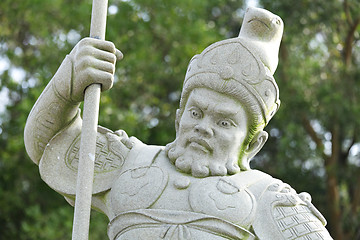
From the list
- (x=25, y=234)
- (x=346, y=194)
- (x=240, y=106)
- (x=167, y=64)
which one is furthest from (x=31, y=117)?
(x=346, y=194)

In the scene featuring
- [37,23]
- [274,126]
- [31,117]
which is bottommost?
[274,126]

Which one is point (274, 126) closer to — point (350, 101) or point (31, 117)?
point (350, 101)

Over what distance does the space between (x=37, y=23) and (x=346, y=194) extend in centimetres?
623

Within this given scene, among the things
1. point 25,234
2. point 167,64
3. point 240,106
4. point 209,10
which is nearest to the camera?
point 240,106

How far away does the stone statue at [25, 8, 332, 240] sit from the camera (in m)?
4.77

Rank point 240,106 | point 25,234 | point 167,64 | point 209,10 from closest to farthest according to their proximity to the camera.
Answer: point 240,106
point 25,234
point 167,64
point 209,10

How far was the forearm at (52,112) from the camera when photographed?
5168 millimetres

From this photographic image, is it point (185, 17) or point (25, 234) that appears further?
point (185, 17)

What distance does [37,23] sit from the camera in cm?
1434

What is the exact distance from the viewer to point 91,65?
502 cm

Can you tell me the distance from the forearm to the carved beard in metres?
0.78

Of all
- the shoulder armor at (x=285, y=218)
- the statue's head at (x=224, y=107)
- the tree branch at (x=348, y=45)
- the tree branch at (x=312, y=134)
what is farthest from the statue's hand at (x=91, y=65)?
the tree branch at (x=348, y=45)

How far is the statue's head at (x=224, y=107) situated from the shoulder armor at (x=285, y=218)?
32 centimetres

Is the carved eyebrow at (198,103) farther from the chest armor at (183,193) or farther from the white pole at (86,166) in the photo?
the white pole at (86,166)
